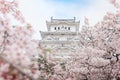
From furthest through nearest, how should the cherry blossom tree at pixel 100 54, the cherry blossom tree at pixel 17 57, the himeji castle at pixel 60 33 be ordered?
the himeji castle at pixel 60 33 < the cherry blossom tree at pixel 100 54 < the cherry blossom tree at pixel 17 57

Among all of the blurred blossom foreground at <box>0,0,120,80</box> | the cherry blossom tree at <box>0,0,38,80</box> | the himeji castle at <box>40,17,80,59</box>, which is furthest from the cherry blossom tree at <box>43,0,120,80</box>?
the himeji castle at <box>40,17,80,59</box>

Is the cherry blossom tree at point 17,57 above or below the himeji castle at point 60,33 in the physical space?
above

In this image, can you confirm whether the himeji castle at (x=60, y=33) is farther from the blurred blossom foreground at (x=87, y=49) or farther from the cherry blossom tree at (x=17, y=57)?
the cherry blossom tree at (x=17, y=57)

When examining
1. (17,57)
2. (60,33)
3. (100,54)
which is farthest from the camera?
(60,33)

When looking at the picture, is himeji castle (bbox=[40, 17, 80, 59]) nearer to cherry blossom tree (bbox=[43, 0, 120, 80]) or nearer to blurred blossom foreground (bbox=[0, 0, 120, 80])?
blurred blossom foreground (bbox=[0, 0, 120, 80])

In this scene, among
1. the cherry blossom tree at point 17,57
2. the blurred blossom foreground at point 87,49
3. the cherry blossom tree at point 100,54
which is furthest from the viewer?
the cherry blossom tree at point 100,54

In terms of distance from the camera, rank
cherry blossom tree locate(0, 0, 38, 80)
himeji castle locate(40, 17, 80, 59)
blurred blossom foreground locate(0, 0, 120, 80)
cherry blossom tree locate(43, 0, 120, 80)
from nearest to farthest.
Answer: cherry blossom tree locate(0, 0, 38, 80) < blurred blossom foreground locate(0, 0, 120, 80) < cherry blossom tree locate(43, 0, 120, 80) < himeji castle locate(40, 17, 80, 59)

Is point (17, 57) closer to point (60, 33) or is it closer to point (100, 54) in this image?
point (100, 54)

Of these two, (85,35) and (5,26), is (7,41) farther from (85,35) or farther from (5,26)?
(85,35)

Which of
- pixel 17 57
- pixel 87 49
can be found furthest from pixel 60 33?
pixel 17 57

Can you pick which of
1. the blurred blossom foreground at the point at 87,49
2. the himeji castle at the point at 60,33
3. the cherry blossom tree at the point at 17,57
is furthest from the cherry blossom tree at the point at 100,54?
the himeji castle at the point at 60,33

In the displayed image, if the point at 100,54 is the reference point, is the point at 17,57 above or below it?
above

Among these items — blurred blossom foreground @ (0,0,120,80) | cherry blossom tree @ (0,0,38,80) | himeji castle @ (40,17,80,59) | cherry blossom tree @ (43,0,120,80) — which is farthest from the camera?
himeji castle @ (40,17,80,59)

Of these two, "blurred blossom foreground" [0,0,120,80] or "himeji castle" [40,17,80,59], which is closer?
"blurred blossom foreground" [0,0,120,80]
